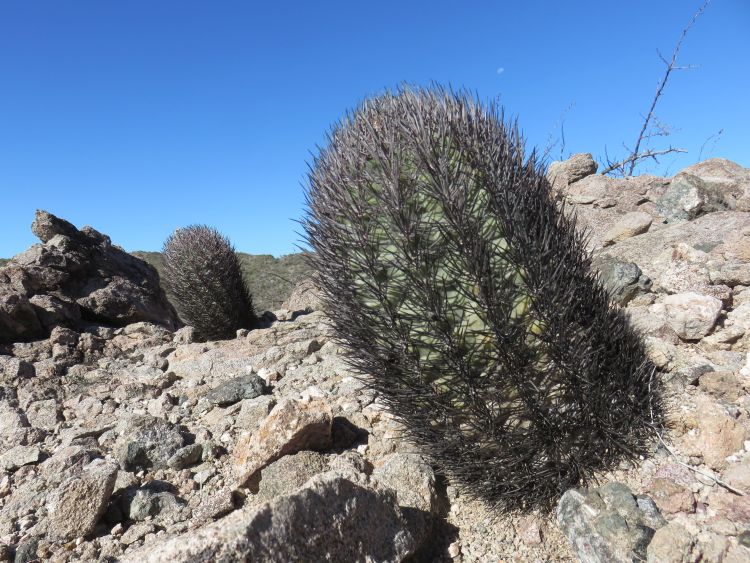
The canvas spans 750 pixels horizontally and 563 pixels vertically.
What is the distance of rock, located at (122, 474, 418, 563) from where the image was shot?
5.54ft

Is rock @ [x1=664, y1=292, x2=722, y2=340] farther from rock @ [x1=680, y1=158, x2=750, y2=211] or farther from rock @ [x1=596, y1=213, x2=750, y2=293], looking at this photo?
rock @ [x1=680, y1=158, x2=750, y2=211]

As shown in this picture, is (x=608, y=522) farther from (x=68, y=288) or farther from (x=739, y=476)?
(x=68, y=288)

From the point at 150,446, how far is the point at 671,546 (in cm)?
290

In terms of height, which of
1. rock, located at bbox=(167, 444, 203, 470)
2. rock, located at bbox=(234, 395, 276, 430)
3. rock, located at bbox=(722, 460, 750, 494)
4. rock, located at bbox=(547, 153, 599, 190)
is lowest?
rock, located at bbox=(722, 460, 750, 494)

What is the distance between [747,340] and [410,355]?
2.35 metres

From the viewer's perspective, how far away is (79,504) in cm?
271

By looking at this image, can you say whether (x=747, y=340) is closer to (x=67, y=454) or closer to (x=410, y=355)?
(x=410, y=355)

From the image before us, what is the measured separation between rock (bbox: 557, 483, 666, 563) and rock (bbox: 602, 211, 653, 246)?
3.57 m

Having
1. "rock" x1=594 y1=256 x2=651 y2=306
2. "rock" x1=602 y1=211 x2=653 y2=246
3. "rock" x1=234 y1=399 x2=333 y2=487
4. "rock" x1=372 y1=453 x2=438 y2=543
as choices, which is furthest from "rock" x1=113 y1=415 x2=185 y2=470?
"rock" x1=602 y1=211 x2=653 y2=246

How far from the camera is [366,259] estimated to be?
2.31 m

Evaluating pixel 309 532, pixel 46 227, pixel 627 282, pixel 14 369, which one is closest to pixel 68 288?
pixel 46 227

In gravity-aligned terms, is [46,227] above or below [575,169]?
above

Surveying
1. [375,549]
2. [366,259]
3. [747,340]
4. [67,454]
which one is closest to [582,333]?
[366,259]

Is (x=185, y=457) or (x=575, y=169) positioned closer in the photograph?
(x=185, y=457)
